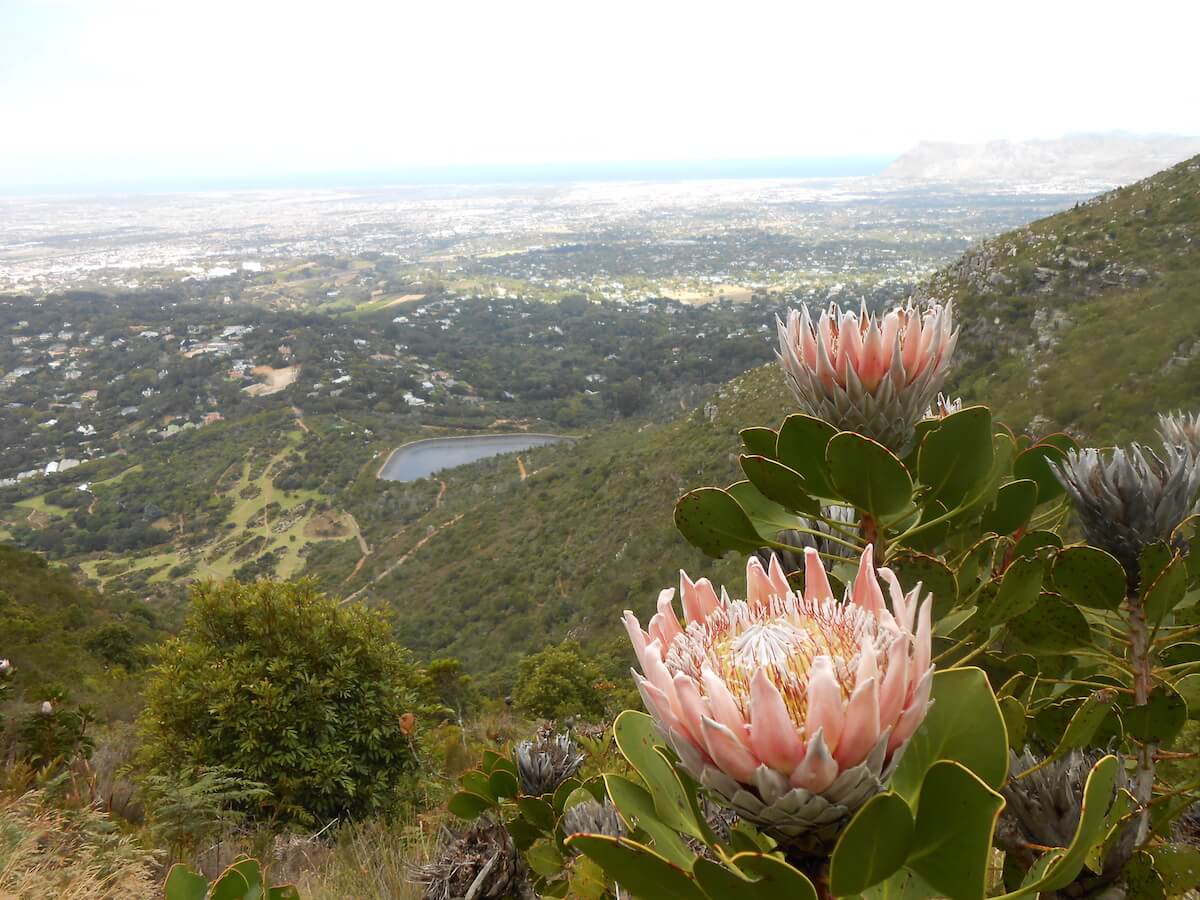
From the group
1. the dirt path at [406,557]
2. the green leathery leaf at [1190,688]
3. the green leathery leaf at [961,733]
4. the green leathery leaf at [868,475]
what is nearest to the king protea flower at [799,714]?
the green leathery leaf at [961,733]

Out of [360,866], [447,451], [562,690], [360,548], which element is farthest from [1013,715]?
[447,451]

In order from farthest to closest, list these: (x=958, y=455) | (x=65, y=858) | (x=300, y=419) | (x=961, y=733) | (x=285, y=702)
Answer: (x=300, y=419), (x=285, y=702), (x=65, y=858), (x=958, y=455), (x=961, y=733)

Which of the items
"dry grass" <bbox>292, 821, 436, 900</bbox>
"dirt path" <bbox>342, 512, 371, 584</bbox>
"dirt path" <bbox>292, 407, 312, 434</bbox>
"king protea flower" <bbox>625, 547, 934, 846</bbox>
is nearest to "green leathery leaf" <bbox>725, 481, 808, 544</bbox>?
"king protea flower" <bbox>625, 547, 934, 846</bbox>

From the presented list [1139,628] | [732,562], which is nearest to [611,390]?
[732,562]

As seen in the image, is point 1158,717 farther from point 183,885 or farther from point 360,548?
point 360,548

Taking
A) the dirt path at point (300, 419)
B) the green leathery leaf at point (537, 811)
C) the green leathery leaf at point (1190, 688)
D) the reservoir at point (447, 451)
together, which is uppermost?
the green leathery leaf at point (1190, 688)

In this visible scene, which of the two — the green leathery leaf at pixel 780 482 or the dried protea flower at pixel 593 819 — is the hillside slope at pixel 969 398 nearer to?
the dried protea flower at pixel 593 819
